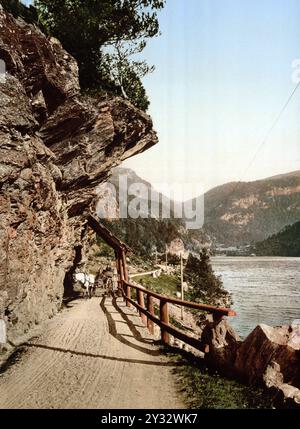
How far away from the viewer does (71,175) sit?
1532 centimetres

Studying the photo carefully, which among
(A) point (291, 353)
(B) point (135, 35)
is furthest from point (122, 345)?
(B) point (135, 35)

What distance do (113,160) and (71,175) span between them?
12.2ft

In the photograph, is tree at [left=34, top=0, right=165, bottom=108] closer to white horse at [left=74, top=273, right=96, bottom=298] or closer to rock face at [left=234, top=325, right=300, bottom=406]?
white horse at [left=74, top=273, right=96, bottom=298]

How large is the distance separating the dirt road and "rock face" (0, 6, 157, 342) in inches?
69.3

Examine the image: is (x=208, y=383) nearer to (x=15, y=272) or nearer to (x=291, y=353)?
(x=291, y=353)

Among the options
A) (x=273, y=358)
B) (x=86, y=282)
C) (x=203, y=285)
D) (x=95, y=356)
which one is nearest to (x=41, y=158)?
(x=95, y=356)

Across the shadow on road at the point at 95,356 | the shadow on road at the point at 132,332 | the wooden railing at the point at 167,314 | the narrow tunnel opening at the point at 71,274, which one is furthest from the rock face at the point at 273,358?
the narrow tunnel opening at the point at 71,274

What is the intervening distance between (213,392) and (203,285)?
54101 mm

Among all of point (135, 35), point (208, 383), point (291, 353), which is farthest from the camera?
point (135, 35)

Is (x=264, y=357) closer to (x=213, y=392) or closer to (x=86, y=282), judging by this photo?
(x=213, y=392)

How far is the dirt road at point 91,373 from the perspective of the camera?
5465mm

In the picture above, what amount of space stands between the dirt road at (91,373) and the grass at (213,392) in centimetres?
22

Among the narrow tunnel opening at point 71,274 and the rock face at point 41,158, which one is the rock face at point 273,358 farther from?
the narrow tunnel opening at point 71,274

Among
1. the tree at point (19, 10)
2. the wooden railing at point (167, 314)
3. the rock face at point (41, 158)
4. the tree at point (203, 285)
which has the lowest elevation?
the tree at point (203, 285)
